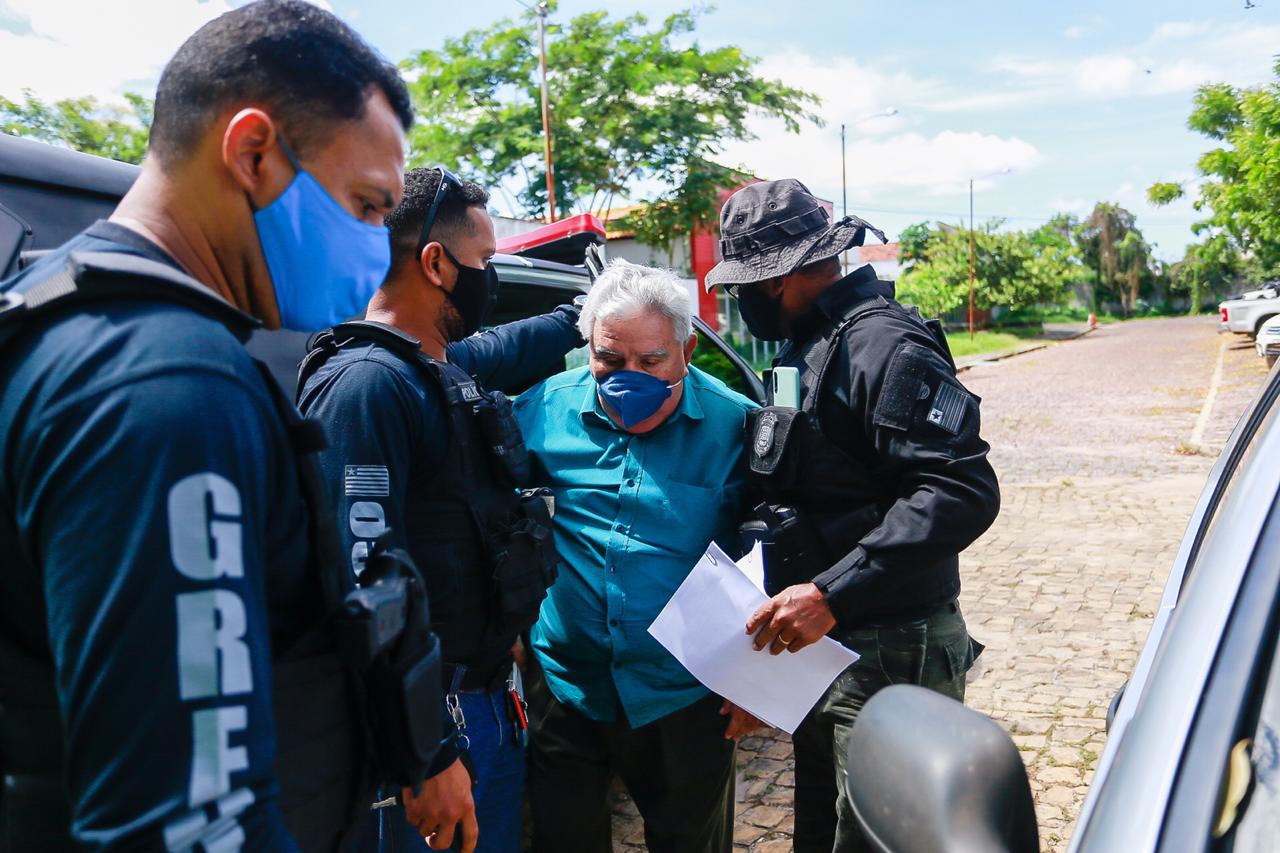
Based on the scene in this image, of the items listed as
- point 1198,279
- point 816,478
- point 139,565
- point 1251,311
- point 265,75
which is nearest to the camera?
point 139,565

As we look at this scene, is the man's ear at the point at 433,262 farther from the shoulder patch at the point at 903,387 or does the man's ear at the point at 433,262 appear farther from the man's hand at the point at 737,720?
the man's hand at the point at 737,720

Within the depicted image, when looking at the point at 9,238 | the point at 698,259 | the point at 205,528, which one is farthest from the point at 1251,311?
the point at 205,528

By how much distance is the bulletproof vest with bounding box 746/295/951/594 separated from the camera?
2.26 meters

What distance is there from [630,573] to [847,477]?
1.87 feet

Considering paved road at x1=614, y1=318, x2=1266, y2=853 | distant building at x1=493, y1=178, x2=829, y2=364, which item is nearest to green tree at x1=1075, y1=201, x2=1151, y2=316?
distant building at x1=493, y1=178, x2=829, y2=364

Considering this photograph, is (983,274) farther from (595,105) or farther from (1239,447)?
(1239,447)

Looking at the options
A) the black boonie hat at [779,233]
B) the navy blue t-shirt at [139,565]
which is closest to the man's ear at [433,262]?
the black boonie hat at [779,233]

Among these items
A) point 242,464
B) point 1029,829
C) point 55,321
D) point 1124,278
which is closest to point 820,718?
point 1029,829

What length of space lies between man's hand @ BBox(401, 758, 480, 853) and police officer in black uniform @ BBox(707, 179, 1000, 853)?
0.76 meters

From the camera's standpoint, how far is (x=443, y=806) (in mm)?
1733

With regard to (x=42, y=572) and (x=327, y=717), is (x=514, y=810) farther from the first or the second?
(x=42, y=572)

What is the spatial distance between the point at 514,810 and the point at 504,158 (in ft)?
62.2

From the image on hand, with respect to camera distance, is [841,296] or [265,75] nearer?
[265,75]

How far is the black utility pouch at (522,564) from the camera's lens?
77.1 inches
